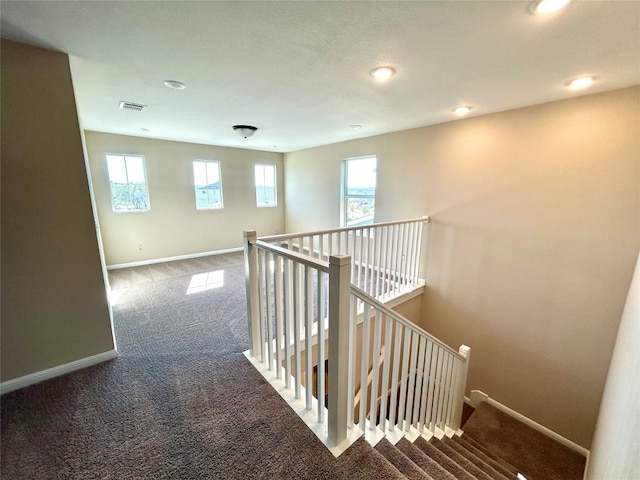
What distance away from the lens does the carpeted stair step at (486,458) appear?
230 centimetres

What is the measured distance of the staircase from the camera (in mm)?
1851

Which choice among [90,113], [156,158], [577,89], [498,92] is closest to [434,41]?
[498,92]

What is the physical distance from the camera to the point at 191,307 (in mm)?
3117

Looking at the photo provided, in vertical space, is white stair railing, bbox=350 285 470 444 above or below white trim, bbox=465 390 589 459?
above

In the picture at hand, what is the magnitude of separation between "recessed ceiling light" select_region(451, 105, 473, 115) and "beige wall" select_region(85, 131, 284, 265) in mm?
4340

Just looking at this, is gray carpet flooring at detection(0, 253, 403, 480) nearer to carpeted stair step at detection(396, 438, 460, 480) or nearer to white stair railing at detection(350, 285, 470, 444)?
white stair railing at detection(350, 285, 470, 444)

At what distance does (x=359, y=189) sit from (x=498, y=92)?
264 centimetres

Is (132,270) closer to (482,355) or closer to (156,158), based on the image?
(156,158)

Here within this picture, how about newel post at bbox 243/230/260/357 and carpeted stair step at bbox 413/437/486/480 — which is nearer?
carpeted stair step at bbox 413/437/486/480

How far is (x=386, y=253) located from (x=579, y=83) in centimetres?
233

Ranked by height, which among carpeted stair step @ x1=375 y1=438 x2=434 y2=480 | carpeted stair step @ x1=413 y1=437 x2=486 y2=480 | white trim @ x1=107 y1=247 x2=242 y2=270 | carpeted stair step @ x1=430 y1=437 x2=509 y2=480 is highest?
white trim @ x1=107 y1=247 x2=242 y2=270

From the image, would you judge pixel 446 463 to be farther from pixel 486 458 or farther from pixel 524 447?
pixel 524 447

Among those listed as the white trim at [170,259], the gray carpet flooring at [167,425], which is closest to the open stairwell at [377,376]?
the gray carpet flooring at [167,425]

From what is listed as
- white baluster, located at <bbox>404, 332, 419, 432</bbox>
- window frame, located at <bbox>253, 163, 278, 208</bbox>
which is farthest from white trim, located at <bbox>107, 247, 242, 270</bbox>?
white baluster, located at <bbox>404, 332, 419, 432</bbox>
